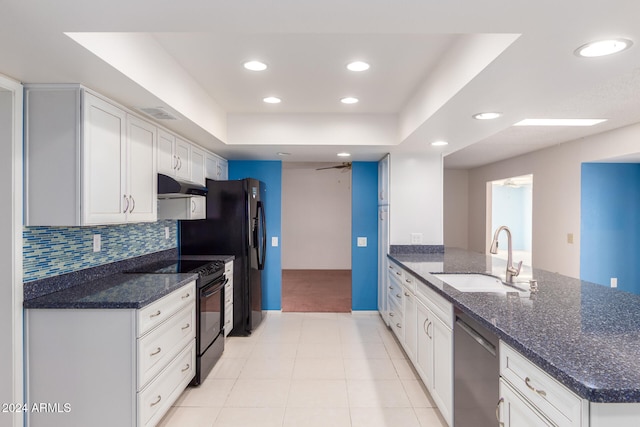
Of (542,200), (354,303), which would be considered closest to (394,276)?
(354,303)

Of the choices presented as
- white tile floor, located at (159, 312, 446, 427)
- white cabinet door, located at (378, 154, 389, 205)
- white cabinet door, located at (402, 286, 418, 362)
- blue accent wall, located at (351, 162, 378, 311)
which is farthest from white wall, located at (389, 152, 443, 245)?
white tile floor, located at (159, 312, 446, 427)

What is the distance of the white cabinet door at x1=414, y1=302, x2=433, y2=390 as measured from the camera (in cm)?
250

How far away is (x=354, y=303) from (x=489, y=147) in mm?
2811

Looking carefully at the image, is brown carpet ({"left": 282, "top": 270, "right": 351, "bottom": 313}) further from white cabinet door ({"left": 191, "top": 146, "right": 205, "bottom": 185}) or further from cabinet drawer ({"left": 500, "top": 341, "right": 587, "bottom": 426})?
cabinet drawer ({"left": 500, "top": 341, "right": 587, "bottom": 426})

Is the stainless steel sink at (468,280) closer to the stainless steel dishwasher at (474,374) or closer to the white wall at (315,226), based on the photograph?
the stainless steel dishwasher at (474,374)

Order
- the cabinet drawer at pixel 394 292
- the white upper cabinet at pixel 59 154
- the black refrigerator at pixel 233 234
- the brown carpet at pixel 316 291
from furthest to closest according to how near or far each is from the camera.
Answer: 1. the brown carpet at pixel 316 291
2. the black refrigerator at pixel 233 234
3. the cabinet drawer at pixel 394 292
4. the white upper cabinet at pixel 59 154

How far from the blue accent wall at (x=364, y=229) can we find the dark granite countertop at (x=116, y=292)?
103 inches

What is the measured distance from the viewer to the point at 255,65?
249cm

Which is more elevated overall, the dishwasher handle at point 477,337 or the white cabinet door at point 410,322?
the dishwasher handle at point 477,337

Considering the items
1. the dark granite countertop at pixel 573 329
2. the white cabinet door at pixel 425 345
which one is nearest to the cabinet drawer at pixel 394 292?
the white cabinet door at pixel 425 345

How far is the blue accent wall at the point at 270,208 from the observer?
480 cm

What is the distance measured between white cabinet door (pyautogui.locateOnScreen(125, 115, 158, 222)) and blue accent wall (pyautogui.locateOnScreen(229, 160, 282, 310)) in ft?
6.62

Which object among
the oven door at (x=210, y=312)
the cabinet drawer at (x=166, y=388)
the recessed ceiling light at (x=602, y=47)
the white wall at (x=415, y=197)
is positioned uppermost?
the recessed ceiling light at (x=602, y=47)

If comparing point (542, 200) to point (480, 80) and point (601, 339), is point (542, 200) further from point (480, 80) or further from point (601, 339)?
point (601, 339)
